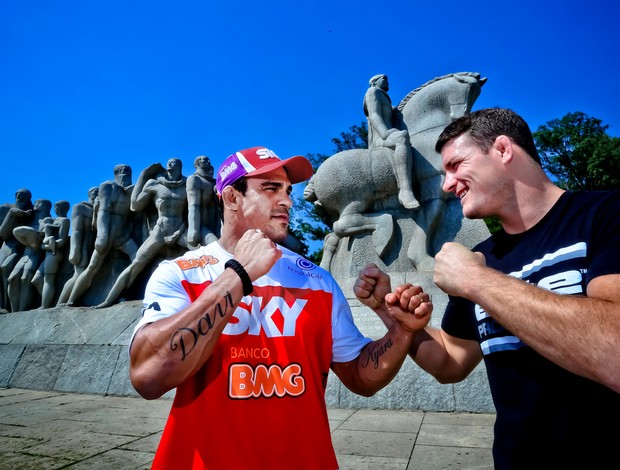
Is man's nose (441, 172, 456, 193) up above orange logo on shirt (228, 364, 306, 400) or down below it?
above

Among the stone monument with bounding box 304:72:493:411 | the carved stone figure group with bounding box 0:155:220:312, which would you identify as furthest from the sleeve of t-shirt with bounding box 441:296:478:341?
the carved stone figure group with bounding box 0:155:220:312

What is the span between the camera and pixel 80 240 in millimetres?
10547

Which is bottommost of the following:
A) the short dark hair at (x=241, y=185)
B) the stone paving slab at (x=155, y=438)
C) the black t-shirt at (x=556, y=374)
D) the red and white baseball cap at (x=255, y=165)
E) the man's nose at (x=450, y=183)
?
the stone paving slab at (x=155, y=438)

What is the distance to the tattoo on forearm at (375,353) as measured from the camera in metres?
1.64

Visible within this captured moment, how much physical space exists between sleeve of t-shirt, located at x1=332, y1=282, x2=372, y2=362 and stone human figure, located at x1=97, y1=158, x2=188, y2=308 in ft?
26.0

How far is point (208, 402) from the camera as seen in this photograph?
134 centimetres

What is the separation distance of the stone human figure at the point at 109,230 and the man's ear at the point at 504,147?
31.6 ft

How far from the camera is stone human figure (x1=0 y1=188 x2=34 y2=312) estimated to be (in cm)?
1194

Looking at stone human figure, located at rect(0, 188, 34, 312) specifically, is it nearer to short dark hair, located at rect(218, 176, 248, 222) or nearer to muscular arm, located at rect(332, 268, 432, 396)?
short dark hair, located at rect(218, 176, 248, 222)

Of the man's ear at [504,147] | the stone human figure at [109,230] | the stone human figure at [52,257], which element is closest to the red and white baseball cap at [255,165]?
the man's ear at [504,147]

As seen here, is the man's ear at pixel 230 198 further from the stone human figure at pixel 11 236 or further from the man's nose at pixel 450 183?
the stone human figure at pixel 11 236

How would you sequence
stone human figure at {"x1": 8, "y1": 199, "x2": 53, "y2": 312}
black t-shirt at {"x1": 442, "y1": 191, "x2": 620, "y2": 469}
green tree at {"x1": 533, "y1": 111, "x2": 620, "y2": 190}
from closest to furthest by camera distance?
black t-shirt at {"x1": 442, "y1": 191, "x2": 620, "y2": 469} < stone human figure at {"x1": 8, "y1": 199, "x2": 53, "y2": 312} < green tree at {"x1": 533, "y1": 111, "x2": 620, "y2": 190}

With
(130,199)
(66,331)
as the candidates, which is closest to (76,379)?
(66,331)

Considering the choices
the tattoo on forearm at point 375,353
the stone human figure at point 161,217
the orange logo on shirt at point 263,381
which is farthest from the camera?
the stone human figure at point 161,217
